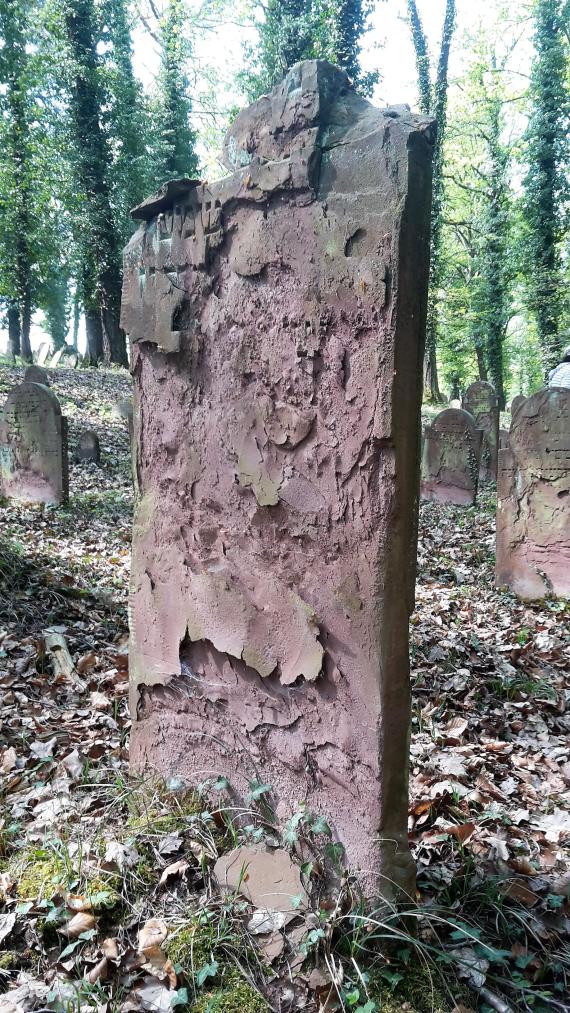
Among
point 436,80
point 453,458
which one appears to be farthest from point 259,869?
point 436,80

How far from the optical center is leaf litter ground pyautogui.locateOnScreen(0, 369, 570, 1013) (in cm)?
177

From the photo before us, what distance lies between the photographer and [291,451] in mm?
2117

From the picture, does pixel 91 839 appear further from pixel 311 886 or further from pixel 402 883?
pixel 402 883

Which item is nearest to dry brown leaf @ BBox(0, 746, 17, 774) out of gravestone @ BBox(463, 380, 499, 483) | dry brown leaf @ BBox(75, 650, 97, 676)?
dry brown leaf @ BBox(75, 650, 97, 676)

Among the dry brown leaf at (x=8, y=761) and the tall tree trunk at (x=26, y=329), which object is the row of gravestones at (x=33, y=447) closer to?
the dry brown leaf at (x=8, y=761)

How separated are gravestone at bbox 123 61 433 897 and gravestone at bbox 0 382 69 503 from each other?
19.3ft

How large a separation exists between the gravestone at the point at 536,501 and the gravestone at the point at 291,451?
418 centimetres

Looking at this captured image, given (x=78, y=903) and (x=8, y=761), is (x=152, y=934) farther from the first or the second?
(x=8, y=761)

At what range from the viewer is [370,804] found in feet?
6.41

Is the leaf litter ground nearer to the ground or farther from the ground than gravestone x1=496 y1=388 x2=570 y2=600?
nearer to the ground

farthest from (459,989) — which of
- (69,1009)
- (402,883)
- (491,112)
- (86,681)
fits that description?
→ (491,112)

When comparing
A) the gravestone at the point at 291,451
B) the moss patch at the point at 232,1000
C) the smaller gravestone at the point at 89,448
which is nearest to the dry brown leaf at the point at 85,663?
the gravestone at the point at 291,451

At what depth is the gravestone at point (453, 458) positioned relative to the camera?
950cm

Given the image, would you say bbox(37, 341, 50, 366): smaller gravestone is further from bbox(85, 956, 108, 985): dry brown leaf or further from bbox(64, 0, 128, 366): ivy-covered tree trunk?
bbox(85, 956, 108, 985): dry brown leaf
